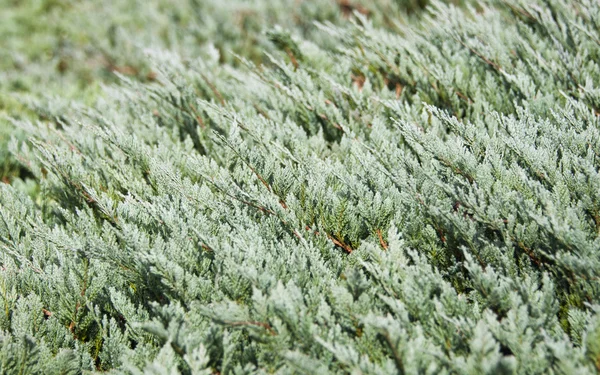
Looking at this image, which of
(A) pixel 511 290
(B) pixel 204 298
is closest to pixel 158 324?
(B) pixel 204 298

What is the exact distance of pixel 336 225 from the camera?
243cm

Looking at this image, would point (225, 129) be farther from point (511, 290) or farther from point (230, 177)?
point (511, 290)

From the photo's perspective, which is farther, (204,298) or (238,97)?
(238,97)

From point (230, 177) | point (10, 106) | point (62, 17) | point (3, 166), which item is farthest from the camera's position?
point (62, 17)

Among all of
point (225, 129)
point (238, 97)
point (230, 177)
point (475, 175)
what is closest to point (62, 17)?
point (238, 97)

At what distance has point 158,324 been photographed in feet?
6.31

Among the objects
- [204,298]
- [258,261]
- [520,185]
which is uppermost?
[520,185]

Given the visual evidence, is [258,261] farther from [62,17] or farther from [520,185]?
[62,17]

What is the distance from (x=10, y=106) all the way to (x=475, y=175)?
14.2 feet

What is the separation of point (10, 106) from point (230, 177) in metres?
3.13

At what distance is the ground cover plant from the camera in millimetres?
1922

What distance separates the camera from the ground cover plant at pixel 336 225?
1.92 m

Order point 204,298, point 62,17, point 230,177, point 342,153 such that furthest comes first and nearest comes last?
point 62,17 → point 342,153 → point 230,177 → point 204,298

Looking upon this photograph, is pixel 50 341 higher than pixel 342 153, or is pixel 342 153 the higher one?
pixel 342 153
